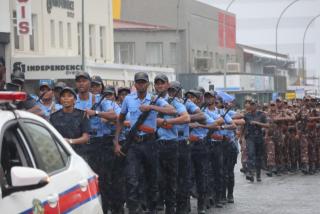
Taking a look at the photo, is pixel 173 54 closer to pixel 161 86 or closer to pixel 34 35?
pixel 34 35

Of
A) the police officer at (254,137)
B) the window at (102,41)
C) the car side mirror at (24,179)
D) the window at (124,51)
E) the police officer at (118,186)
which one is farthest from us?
the window at (124,51)

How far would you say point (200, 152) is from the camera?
14633 mm

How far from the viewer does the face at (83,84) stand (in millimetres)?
12094

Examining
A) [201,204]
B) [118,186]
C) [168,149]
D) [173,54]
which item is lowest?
[201,204]

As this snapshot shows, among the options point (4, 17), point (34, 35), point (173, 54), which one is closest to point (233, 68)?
point (173, 54)

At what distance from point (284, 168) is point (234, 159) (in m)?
7.59

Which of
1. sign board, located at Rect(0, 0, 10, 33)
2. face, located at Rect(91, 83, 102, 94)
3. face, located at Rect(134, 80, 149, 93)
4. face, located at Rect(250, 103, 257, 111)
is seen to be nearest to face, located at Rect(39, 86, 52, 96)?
face, located at Rect(91, 83, 102, 94)

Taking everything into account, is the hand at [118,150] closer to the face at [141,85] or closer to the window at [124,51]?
the face at [141,85]

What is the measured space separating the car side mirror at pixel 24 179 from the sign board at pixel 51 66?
35.3 metres

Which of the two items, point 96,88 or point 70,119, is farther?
point 96,88

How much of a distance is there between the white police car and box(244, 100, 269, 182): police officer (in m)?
13.3

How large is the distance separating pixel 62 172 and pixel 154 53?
6691 cm

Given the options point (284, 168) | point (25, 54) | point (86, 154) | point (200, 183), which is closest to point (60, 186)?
point (86, 154)

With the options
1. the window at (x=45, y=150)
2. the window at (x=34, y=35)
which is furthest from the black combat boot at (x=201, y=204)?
the window at (x=34, y=35)
